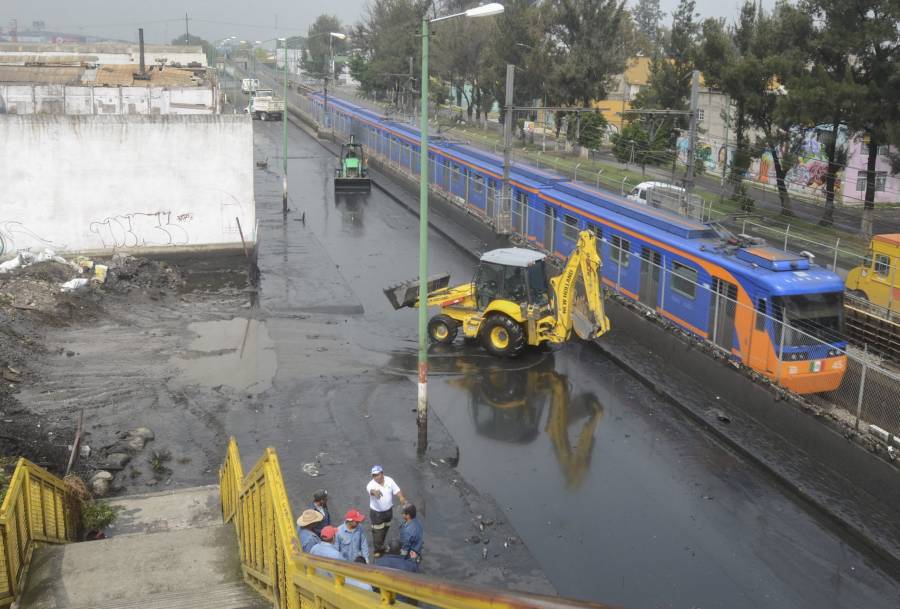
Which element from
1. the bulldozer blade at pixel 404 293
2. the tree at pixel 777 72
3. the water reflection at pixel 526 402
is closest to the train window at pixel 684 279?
the water reflection at pixel 526 402

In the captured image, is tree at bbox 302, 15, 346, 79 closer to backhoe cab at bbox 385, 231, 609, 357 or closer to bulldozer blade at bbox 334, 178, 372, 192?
bulldozer blade at bbox 334, 178, 372, 192

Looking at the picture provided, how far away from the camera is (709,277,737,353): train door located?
683 inches

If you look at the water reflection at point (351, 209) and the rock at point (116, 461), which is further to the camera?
the water reflection at point (351, 209)

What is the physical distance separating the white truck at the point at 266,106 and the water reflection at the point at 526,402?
6019 centimetres

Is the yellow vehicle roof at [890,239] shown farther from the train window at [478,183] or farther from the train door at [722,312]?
the train window at [478,183]

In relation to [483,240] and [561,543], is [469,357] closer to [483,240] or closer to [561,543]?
[561,543]

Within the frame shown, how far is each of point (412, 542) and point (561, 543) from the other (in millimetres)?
2845

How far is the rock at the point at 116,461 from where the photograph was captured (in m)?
14.0

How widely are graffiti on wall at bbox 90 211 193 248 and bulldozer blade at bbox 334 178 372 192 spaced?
51.7 ft

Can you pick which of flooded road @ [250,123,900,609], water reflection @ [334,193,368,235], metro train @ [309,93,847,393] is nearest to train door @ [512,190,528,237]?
metro train @ [309,93,847,393]

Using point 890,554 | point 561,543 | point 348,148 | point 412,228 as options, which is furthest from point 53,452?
point 348,148

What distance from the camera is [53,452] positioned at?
14.0m

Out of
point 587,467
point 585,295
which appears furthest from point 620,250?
point 587,467

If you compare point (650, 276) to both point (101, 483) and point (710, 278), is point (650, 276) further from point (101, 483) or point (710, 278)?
point (101, 483)
